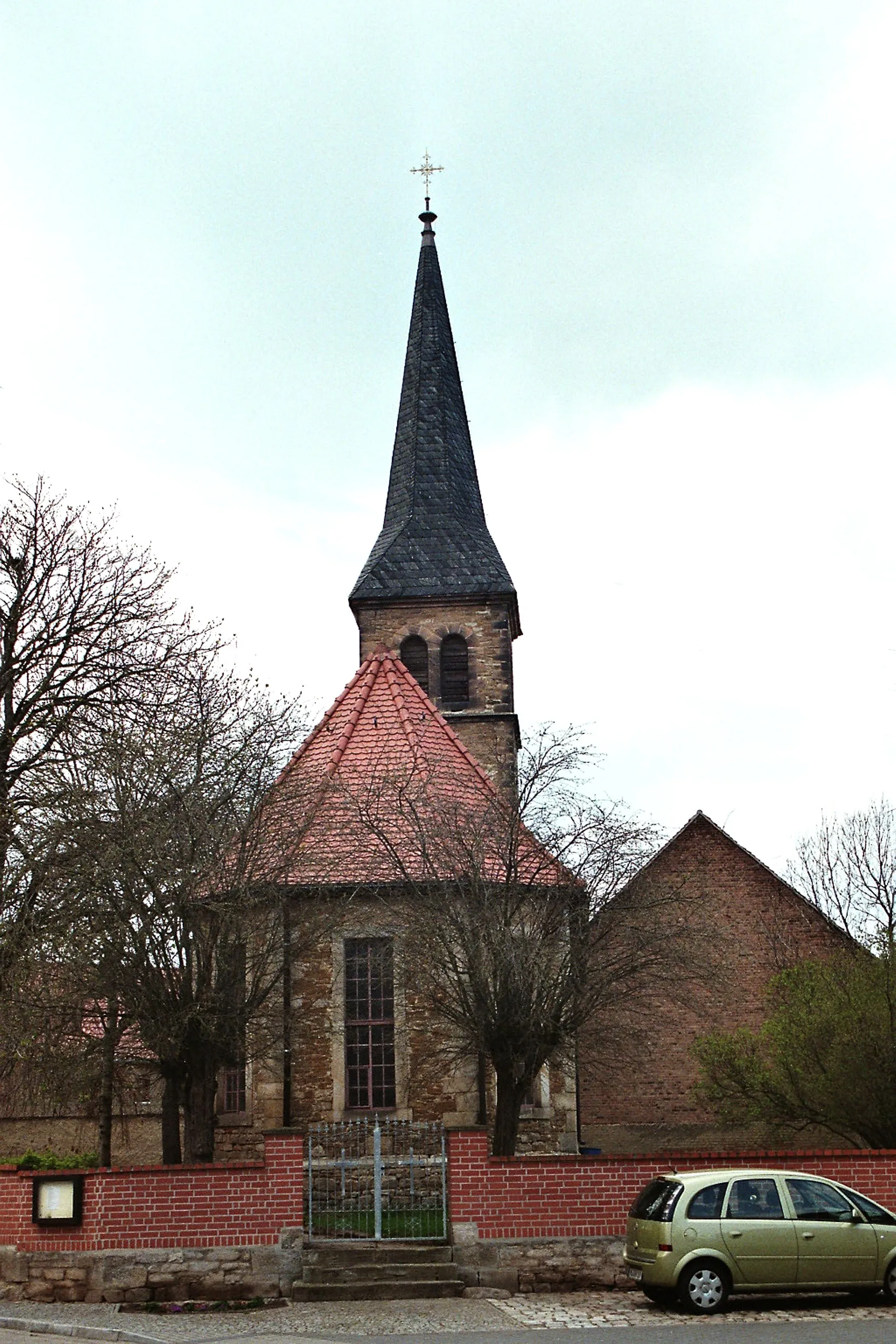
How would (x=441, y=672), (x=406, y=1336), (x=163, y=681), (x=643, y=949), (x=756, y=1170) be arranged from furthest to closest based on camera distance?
(x=441, y=672) → (x=163, y=681) → (x=643, y=949) → (x=756, y=1170) → (x=406, y=1336)

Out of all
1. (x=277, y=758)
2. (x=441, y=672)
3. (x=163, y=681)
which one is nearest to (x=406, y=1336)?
(x=277, y=758)

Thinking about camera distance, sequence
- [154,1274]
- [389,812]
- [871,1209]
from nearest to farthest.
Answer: [871,1209] → [154,1274] → [389,812]

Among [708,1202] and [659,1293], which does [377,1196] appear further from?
[708,1202]

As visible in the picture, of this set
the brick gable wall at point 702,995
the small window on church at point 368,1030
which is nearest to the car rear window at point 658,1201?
the small window on church at point 368,1030

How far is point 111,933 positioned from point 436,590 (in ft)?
59.2

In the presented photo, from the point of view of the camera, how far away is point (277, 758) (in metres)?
18.9

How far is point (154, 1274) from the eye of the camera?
14.3m

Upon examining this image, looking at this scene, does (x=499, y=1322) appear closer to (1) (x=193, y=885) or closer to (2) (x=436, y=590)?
(1) (x=193, y=885)

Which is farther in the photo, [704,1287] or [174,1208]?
[174,1208]

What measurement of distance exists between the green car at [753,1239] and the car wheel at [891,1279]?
10 millimetres

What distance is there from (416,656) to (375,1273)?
19.8 m

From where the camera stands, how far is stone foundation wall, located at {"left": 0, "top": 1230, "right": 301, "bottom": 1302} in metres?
14.3

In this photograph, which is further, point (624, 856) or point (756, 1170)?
point (624, 856)

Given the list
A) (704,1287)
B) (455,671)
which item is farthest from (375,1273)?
(455,671)
